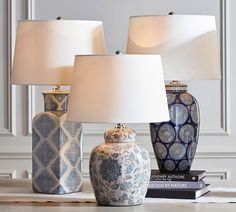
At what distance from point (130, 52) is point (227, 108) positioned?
1063 millimetres

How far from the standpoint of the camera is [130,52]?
7.74 ft

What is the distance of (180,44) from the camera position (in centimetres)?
228

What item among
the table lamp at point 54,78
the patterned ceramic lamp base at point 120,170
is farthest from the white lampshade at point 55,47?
the patterned ceramic lamp base at point 120,170

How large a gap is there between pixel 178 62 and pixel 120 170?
402 millimetres

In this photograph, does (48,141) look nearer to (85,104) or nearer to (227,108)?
(85,104)

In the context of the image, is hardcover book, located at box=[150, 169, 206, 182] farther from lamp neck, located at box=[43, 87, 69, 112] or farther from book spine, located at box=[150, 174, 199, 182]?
lamp neck, located at box=[43, 87, 69, 112]

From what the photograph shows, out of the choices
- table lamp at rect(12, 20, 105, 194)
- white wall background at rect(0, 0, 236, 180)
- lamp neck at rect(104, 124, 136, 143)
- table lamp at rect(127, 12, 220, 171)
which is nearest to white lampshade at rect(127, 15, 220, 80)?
table lamp at rect(127, 12, 220, 171)

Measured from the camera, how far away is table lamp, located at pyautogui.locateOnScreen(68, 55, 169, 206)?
1.97 m

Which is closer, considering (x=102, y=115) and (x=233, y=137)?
(x=102, y=115)

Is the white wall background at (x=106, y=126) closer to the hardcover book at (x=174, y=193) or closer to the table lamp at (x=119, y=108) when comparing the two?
the hardcover book at (x=174, y=193)

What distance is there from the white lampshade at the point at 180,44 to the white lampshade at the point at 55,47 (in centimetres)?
16

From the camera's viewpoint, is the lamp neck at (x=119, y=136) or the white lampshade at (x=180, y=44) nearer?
the lamp neck at (x=119, y=136)

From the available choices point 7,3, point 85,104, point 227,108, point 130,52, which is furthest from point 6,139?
point 85,104

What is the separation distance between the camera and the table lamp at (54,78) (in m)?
2.25
